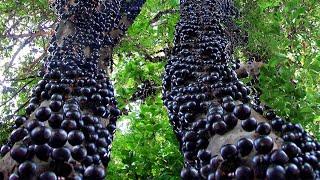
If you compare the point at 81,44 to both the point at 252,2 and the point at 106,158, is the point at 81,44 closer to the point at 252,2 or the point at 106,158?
the point at 106,158

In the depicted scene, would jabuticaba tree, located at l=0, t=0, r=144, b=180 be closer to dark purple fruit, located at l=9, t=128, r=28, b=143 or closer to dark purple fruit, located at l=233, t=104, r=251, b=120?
dark purple fruit, located at l=9, t=128, r=28, b=143

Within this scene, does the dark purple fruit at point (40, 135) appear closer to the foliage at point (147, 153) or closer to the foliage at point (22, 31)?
the foliage at point (147, 153)

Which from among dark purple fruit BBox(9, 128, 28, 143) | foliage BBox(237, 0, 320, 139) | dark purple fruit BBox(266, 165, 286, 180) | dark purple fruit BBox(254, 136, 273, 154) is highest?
dark purple fruit BBox(9, 128, 28, 143)

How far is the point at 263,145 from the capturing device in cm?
167

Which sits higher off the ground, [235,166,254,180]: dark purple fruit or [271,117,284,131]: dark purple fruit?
[235,166,254,180]: dark purple fruit

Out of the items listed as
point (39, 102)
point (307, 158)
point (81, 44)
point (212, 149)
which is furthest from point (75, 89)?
point (307, 158)

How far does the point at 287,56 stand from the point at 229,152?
2.55 meters

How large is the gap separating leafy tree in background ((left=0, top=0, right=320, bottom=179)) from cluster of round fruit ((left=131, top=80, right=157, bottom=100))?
56mm

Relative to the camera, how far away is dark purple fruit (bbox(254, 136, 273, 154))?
1.66 m

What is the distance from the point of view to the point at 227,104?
2.21 metres

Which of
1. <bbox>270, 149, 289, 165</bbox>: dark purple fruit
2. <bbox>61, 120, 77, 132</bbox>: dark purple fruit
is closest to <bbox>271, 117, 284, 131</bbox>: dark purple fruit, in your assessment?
<bbox>270, 149, 289, 165</bbox>: dark purple fruit

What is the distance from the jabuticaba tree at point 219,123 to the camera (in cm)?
167

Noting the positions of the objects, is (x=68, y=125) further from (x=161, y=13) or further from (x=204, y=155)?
(x=161, y=13)

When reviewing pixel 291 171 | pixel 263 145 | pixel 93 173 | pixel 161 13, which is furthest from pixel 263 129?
pixel 161 13
